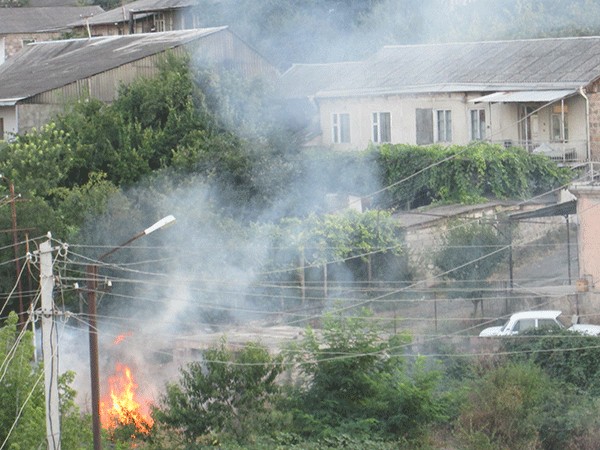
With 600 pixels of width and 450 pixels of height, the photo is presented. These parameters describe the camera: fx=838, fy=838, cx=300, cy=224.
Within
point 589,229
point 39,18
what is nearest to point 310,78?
point 589,229

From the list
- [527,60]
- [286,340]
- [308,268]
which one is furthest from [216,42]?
[286,340]

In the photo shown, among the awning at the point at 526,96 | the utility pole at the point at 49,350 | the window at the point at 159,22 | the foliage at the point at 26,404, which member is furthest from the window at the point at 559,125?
the window at the point at 159,22

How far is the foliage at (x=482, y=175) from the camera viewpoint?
23.3 metres

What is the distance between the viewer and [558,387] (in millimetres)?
15453

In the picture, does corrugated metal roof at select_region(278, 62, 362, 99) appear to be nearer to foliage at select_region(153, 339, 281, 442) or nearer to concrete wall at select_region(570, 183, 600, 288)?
concrete wall at select_region(570, 183, 600, 288)

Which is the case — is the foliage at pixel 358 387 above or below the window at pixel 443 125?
below

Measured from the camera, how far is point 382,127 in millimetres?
28250

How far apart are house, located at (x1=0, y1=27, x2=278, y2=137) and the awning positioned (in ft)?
27.6

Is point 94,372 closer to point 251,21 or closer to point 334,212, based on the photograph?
point 334,212

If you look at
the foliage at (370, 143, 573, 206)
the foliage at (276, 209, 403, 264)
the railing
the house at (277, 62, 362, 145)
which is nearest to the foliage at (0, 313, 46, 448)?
the foliage at (276, 209, 403, 264)

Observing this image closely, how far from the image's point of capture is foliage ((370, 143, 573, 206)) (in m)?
23.3

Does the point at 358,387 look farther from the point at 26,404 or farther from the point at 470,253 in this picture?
the point at 26,404

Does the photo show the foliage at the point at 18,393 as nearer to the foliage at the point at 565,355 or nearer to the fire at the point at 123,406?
the fire at the point at 123,406

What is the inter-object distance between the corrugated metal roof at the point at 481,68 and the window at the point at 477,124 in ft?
2.67
